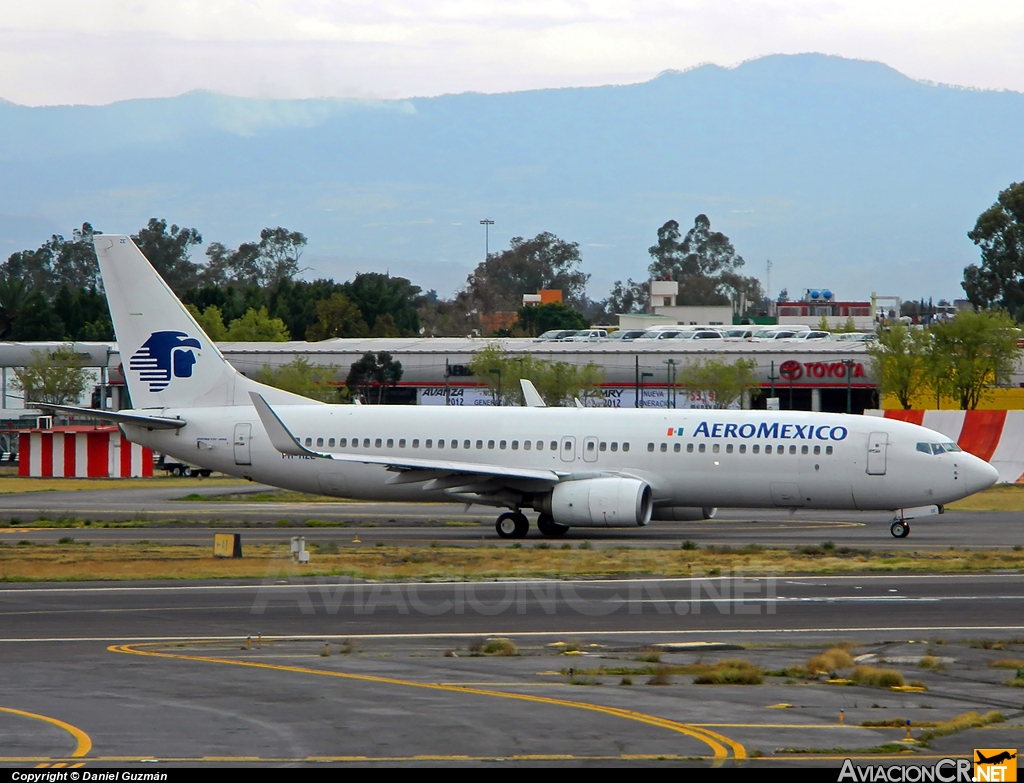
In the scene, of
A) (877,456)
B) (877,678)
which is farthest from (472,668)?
(877,456)

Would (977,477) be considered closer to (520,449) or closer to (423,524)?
(520,449)

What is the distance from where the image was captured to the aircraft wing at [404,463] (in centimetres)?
3561

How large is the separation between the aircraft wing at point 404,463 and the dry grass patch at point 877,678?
19734mm

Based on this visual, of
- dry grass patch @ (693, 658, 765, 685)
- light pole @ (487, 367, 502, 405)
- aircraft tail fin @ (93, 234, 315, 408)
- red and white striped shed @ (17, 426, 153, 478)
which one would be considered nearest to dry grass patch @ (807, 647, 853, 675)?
dry grass patch @ (693, 658, 765, 685)

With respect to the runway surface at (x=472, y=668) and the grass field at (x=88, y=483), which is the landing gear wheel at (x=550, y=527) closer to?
the runway surface at (x=472, y=668)

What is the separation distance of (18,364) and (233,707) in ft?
290

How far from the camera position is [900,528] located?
35.5 meters

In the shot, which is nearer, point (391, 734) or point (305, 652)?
point (391, 734)

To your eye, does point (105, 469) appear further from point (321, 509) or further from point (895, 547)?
point (895, 547)

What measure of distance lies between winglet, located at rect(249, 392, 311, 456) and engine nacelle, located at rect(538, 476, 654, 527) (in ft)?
22.3

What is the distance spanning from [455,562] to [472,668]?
42.0 feet

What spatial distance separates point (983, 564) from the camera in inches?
1143

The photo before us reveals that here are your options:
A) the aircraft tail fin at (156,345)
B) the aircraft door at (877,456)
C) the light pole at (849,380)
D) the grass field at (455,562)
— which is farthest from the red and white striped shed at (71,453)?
the light pole at (849,380)

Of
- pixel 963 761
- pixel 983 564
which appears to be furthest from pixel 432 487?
pixel 963 761
